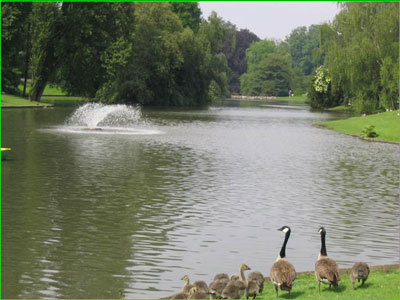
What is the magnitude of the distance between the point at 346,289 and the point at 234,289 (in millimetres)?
2208

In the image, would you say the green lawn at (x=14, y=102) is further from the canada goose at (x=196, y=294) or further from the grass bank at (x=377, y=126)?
the canada goose at (x=196, y=294)

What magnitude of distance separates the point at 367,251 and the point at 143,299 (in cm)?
644

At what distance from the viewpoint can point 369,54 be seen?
7194 cm

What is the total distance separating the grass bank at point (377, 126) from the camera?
51.7m

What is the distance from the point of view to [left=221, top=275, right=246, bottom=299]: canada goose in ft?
39.0

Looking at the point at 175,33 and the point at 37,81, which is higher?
the point at 175,33

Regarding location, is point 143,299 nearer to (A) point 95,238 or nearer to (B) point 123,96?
(A) point 95,238

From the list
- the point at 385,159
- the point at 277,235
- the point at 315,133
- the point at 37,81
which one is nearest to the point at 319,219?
the point at 277,235

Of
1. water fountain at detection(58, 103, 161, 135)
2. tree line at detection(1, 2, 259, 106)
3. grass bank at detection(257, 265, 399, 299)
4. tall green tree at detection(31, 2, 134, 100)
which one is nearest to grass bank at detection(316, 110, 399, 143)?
water fountain at detection(58, 103, 161, 135)

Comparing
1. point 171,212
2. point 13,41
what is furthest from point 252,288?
point 13,41

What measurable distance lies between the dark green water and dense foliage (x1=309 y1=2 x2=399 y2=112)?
1205 inches

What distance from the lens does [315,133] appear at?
55781 mm

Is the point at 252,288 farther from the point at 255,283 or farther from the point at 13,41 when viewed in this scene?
the point at 13,41

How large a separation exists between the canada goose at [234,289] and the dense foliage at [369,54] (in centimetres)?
5819
